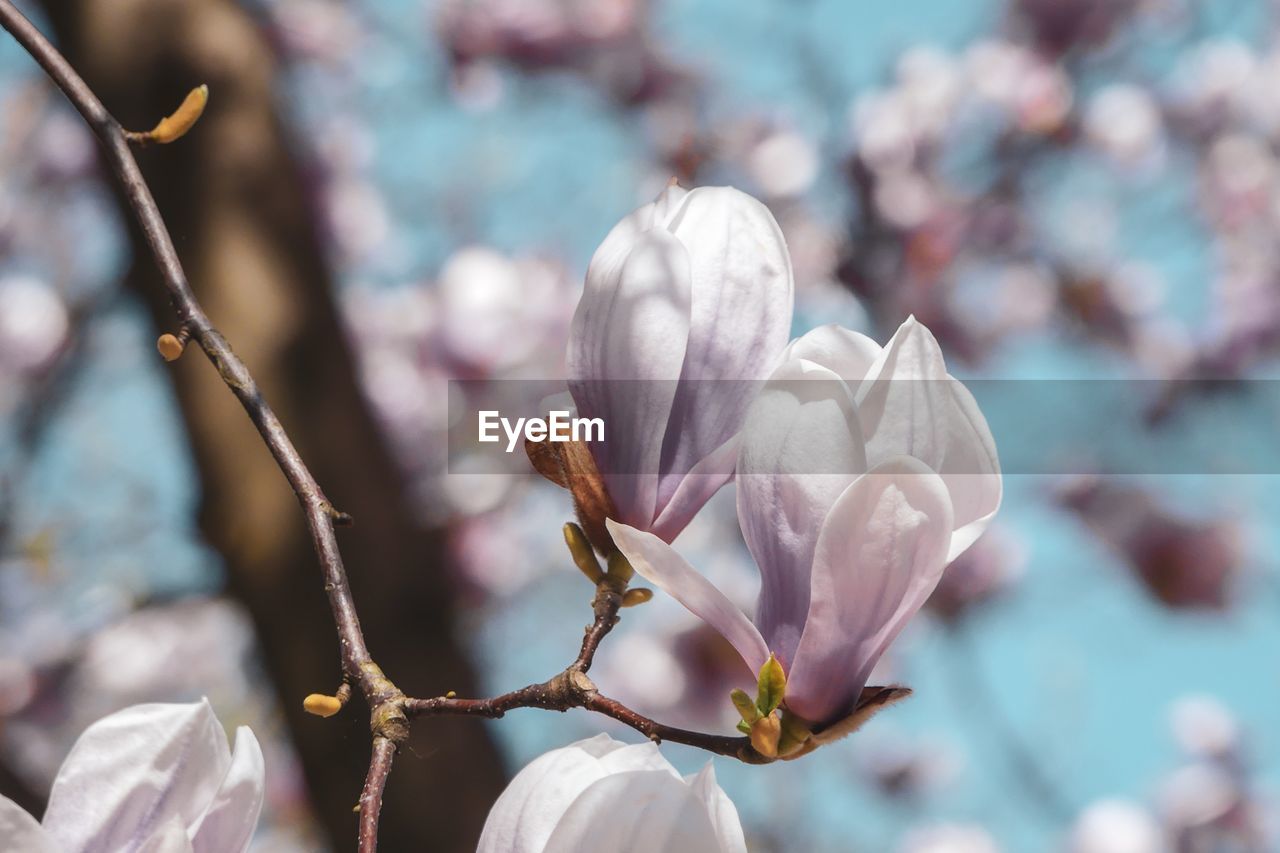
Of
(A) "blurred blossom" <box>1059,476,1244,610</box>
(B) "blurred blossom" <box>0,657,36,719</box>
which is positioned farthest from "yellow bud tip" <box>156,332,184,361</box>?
(A) "blurred blossom" <box>1059,476,1244,610</box>

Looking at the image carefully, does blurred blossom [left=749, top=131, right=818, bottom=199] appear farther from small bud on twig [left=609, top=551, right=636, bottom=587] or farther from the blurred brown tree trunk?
small bud on twig [left=609, top=551, right=636, bottom=587]

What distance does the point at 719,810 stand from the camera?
441 millimetres

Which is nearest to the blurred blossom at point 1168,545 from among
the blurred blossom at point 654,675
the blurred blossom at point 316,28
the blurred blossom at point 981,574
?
the blurred blossom at point 981,574

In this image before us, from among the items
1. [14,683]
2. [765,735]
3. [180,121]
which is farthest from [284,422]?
[14,683]

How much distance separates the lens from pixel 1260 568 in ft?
9.73

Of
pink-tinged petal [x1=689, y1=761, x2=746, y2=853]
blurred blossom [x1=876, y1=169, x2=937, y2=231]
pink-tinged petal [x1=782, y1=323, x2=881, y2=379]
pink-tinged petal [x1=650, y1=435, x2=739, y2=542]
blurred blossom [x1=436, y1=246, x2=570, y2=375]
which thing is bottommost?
blurred blossom [x1=436, y1=246, x2=570, y2=375]

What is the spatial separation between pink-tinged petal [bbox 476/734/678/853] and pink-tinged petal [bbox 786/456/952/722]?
7cm

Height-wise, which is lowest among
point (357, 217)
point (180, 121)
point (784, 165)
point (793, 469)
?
point (357, 217)

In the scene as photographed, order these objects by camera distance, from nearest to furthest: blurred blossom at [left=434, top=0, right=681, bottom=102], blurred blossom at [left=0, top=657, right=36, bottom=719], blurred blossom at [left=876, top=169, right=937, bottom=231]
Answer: blurred blossom at [left=0, top=657, right=36, bottom=719] → blurred blossom at [left=876, top=169, right=937, bottom=231] → blurred blossom at [left=434, top=0, right=681, bottom=102]

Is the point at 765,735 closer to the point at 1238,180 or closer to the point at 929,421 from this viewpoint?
the point at 929,421

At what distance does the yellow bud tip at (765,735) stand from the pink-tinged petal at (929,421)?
0.32 feet

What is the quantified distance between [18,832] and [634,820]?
205 mm

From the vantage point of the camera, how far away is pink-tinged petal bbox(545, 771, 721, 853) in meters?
0.42

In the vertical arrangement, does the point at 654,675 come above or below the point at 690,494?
below
